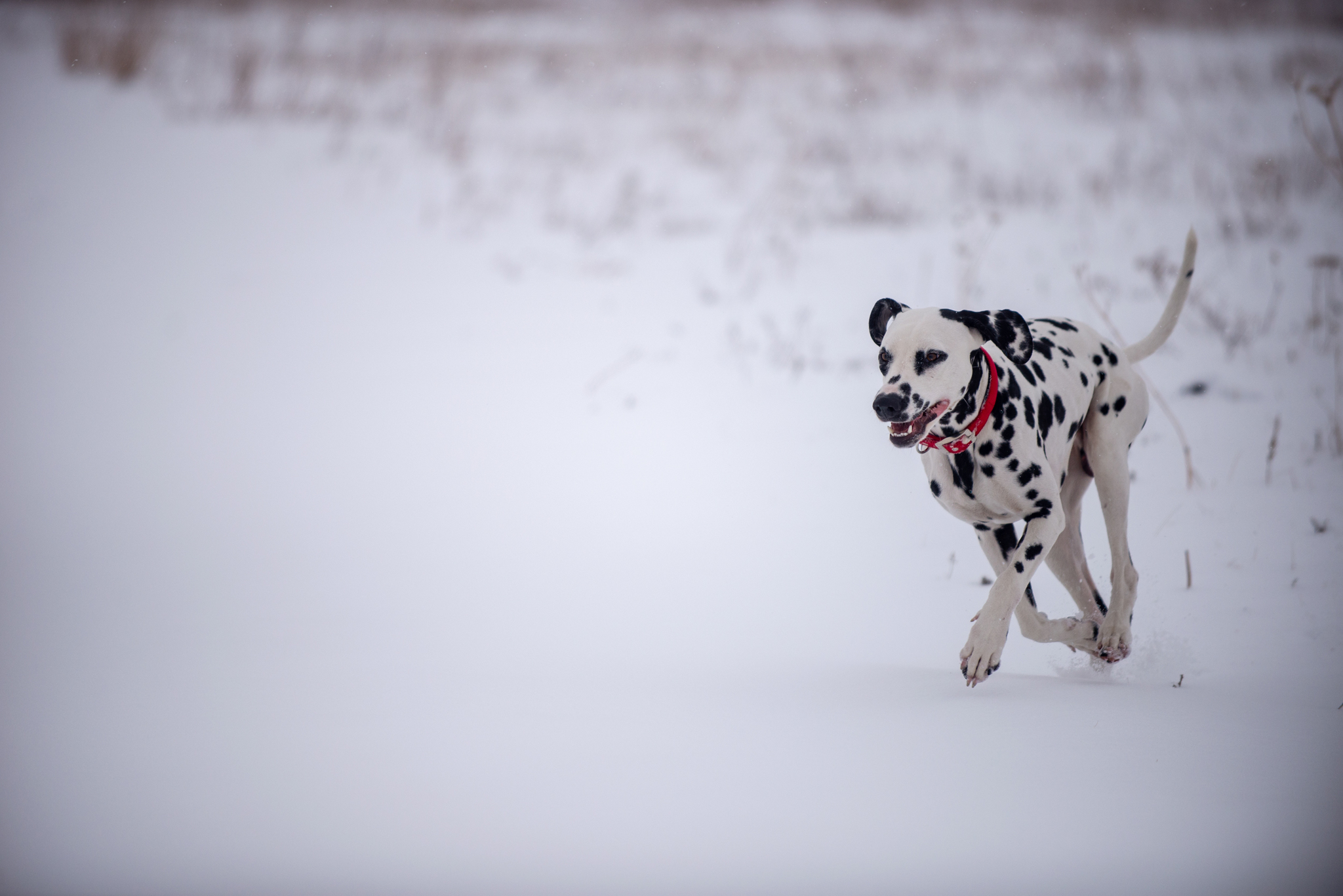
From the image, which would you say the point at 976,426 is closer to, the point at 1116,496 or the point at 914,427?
the point at 914,427

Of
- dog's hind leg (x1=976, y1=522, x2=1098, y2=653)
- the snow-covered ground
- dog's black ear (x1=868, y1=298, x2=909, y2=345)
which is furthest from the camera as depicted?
dog's hind leg (x1=976, y1=522, x2=1098, y2=653)

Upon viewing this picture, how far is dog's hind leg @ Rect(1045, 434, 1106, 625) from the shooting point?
10.6ft

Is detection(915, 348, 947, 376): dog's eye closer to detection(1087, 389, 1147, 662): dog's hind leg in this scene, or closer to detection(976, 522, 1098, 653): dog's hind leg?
detection(976, 522, 1098, 653): dog's hind leg

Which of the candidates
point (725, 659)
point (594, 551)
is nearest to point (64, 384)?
point (594, 551)

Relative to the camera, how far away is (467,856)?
7.30 feet

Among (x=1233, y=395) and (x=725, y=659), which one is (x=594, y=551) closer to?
(x=725, y=659)

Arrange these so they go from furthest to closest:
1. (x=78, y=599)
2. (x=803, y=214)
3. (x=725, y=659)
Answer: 1. (x=803, y=214)
2. (x=78, y=599)
3. (x=725, y=659)

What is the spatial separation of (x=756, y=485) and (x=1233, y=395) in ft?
8.68

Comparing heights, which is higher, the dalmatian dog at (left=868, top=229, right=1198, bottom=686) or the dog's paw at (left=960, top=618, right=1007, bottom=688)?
the dalmatian dog at (left=868, top=229, right=1198, bottom=686)

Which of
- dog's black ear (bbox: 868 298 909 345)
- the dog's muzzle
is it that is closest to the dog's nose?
the dog's muzzle

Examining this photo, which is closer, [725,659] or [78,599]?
[725,659]

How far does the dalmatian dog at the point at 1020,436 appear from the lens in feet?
8.27

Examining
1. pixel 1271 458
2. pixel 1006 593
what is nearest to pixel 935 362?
pixel 1006 593

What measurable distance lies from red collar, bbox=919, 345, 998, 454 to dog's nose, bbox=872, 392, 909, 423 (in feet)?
0.70
